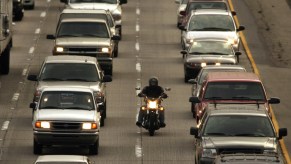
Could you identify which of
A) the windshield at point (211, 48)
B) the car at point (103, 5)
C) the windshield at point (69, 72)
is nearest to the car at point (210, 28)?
the windshield at point (211, 48)

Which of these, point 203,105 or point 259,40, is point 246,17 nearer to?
point 259,40

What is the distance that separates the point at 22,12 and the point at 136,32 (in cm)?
532

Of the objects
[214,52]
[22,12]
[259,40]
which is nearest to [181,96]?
[214,52]

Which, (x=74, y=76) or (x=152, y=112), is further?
(x=74, y=76)

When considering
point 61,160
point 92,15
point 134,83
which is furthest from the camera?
point 92,15

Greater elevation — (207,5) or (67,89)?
(67,89)

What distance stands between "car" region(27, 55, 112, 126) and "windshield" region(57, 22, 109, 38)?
7030 millimetres

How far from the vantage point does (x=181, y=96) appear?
45.2 m

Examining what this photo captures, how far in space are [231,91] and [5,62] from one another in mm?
12403

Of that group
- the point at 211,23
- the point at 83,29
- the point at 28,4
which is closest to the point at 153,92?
the point at 83,29

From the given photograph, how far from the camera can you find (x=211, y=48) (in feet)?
158

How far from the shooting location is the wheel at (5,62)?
4789 cm

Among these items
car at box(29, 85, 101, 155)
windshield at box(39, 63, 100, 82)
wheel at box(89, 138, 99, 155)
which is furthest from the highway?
windshield at box(39, 63, 100, 82)

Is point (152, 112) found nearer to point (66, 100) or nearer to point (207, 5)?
point (66, 100)
